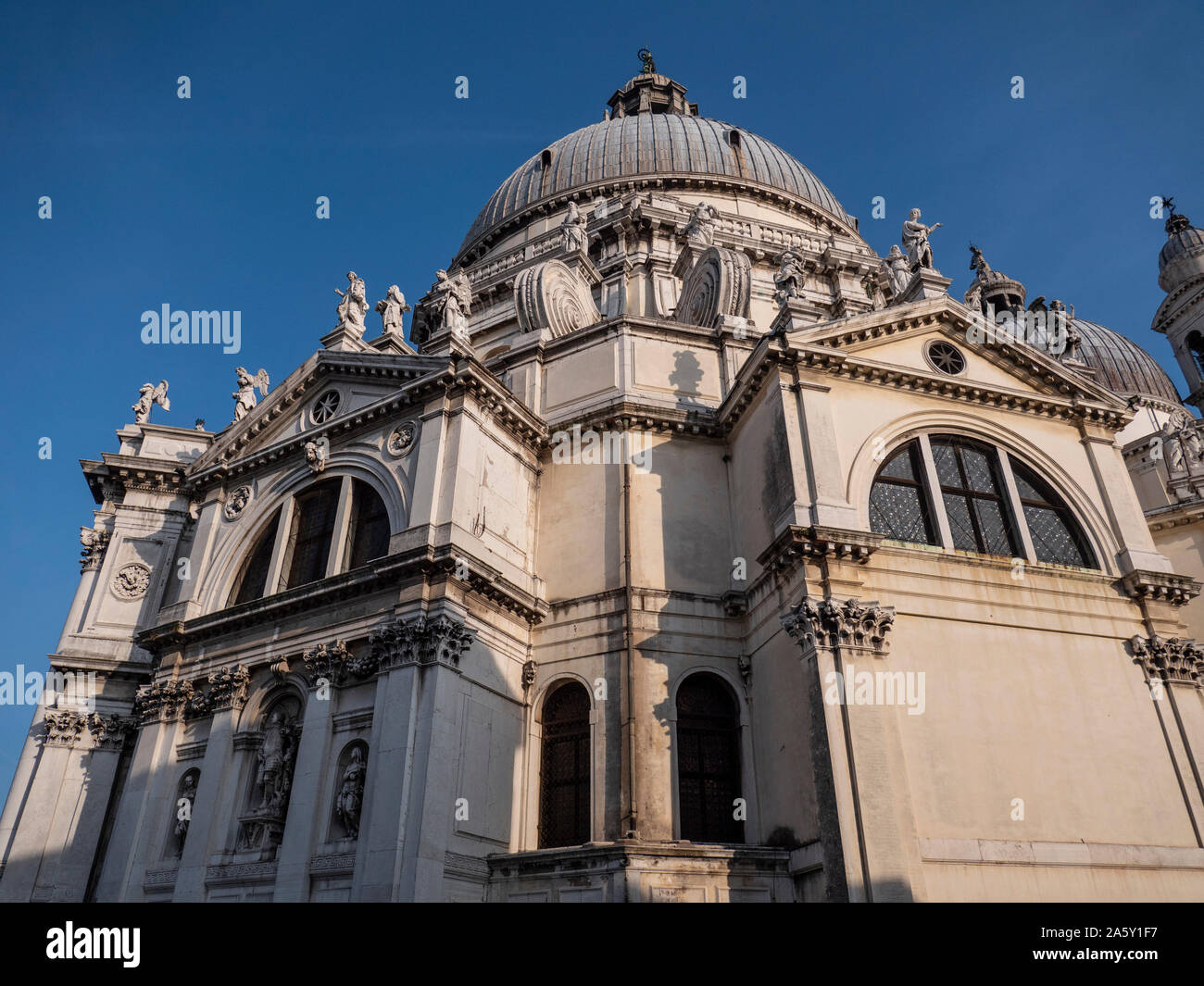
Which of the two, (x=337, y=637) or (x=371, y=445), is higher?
(x=371, y=445)

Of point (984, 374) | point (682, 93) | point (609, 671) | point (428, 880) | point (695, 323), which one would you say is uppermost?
point (682, 93)

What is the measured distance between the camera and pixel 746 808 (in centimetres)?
1897

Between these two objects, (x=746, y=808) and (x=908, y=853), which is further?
(x=746, y=808)

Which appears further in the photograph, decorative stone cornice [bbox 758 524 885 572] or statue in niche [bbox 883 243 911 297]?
statue in niche [bbox 883 243 911 297]

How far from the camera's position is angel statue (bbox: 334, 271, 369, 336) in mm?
27250

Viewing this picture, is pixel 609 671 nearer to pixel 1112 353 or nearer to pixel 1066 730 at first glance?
pixel 1066 730

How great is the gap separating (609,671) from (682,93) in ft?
154

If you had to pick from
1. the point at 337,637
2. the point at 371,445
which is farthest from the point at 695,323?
the point at 337,637

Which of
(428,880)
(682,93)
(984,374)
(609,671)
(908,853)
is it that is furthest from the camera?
(682,93)

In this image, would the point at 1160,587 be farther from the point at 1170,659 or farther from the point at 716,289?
the point at 716,289

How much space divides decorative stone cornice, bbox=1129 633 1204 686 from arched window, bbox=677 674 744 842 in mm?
8647

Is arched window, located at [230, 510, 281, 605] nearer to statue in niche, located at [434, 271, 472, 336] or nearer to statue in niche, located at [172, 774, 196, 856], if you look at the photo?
statue in niche, located at [172, 774, 196, 856]

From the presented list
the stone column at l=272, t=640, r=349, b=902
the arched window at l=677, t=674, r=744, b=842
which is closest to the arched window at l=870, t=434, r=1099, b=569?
the arched window at l=677, t=674, r=744, b=842
